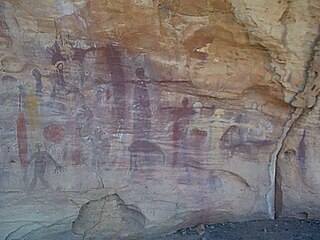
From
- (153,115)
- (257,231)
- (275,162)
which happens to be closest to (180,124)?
(153,115)

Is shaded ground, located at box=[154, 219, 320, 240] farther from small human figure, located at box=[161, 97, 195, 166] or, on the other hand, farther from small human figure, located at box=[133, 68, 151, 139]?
small human figure, located at box=[133, 68, 151, 139]

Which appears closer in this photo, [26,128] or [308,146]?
[26,128]

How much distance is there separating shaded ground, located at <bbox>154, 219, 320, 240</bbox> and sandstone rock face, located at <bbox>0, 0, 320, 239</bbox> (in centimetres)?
5

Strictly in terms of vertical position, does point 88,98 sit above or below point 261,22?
below

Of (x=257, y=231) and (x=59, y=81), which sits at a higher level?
(x=59, y=81)

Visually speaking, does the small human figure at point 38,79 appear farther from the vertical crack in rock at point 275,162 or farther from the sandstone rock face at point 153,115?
the vertical crack in rock at point 275,162

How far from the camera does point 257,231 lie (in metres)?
Result: 2.84

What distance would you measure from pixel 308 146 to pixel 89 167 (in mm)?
1206

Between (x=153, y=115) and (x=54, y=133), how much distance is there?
1.71ft

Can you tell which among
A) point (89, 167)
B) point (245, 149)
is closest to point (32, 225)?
point (89, 167)

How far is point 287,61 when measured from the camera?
2678 millimetres

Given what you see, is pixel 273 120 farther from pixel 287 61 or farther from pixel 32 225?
pixel 32 225

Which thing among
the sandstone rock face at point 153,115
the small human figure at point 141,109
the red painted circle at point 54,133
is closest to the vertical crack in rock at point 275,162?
the sandstone rock face at point 153,115

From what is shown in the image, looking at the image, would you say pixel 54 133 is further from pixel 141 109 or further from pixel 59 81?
pixel 141 109
